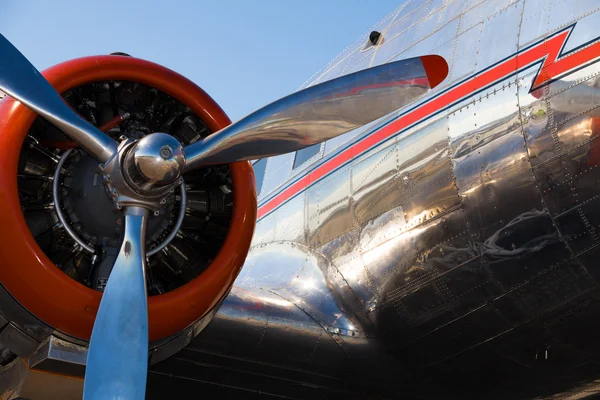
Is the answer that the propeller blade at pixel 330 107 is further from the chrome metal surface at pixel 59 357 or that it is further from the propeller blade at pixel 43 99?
the chrome metal surface at pixel 59 357

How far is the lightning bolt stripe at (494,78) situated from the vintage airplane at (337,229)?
0.7 inches

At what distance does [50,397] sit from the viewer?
572 cm

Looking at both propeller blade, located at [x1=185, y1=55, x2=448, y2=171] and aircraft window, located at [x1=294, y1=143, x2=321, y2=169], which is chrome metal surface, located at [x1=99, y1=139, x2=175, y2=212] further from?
aircraft window, located at [x1=294, y1=143, x2=321, y2=169]

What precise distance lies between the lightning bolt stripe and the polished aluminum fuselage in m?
0.01

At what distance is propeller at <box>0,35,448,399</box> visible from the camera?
5031mm

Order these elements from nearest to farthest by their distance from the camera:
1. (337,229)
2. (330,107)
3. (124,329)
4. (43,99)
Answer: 1. (124,329)
2. (43,99)
3. (330,107)
4. (337,229)

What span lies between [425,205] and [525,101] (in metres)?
1.11

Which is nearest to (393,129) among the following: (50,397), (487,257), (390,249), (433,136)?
(433,136)

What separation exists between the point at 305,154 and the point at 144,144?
371cm

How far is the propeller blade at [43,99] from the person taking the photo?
5.47 m

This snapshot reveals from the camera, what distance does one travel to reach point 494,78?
6242 mm

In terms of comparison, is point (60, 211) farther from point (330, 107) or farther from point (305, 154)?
point (305, 154)

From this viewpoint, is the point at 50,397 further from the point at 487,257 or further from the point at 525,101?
the point at 525,101

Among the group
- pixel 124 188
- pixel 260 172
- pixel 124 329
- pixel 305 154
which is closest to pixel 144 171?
pixel 124 188
